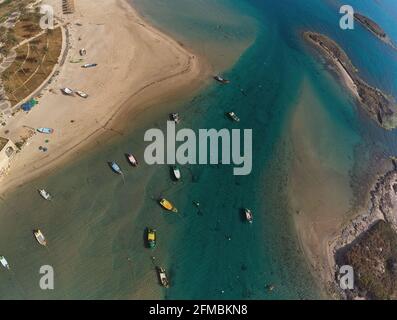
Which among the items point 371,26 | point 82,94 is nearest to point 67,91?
point 82,94

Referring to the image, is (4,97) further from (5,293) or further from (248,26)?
(248,26)

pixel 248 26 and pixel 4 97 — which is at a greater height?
pixel 248 26

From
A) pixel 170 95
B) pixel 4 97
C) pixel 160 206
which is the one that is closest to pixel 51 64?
pixel 4 97

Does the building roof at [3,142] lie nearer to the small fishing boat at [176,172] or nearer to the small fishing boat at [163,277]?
the small fishing boat at [176,172]

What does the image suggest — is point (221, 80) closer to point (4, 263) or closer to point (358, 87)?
point (358, 87)

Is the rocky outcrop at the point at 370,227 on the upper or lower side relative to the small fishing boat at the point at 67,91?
upper

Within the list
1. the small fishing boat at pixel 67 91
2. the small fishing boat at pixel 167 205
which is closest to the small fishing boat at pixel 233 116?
the small fishing boat at pixel 167 205

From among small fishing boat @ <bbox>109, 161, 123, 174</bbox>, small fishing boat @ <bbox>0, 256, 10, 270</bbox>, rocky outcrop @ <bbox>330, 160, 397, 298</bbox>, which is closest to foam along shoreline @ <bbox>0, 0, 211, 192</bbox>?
small fishing boat @ <bbox>109, 161, 123, 174</bbox>
